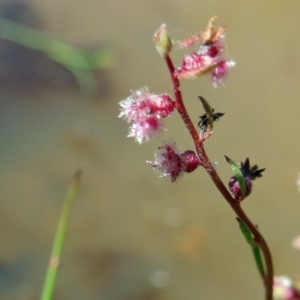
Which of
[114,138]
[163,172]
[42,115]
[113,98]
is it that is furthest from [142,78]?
[163,172]

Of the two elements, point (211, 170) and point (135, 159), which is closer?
point (211, 170)

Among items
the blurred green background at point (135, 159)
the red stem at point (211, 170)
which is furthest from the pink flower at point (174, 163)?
the blurred green background at point (135, 159)

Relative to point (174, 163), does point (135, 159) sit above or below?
above

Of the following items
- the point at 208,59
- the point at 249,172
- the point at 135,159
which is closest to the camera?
the point at 208,59

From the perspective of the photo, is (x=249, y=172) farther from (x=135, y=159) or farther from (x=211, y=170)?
(x=135, y=159)

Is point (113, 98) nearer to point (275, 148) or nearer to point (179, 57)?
point (179, 57)

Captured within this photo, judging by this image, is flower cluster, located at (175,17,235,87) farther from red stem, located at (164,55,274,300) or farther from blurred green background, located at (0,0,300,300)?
blurred green background, located at (0,0,300,300)

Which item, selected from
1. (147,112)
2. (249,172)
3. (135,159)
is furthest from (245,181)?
(135,159)
